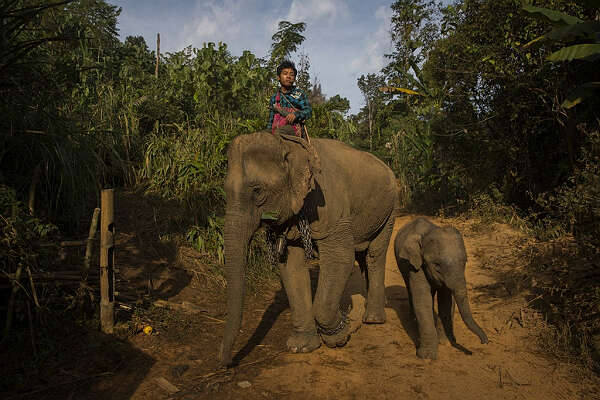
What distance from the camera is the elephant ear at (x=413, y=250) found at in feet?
14.1

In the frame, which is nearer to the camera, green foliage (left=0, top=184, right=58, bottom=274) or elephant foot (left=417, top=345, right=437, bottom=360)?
green foliage (left=0, top=184, right=58, bottom=274)

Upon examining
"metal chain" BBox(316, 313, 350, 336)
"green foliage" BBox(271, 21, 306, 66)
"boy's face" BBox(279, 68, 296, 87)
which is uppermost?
"green foliage" BBox(271, 21, 306, 66)

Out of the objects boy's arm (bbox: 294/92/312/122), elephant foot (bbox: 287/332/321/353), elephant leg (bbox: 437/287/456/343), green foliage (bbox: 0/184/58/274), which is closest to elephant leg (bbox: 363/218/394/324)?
elephant leg (bbox: 437/287/456/343)

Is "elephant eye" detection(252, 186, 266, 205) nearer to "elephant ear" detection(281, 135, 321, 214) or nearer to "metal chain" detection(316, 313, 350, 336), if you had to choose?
"elephant ear" detection(281, 135, 321, 214)

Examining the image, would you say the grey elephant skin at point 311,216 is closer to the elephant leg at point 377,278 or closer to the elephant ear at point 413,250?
the elephant leg at point 377,278

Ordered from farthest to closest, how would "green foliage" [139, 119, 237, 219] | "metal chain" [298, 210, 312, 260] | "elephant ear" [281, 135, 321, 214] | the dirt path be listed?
1. "green foliage" [139, 119, 237, 219]
2. "metal chain" [298, 210, 312, 260]
3. "elephant ear" [281, 135, 321, 214]
4. the dirt path

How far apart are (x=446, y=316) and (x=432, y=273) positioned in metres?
0.89

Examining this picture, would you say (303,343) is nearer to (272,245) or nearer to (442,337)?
(272,245)

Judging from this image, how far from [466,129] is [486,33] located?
2.44m

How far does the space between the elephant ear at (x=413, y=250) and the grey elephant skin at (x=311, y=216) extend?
1.91ft

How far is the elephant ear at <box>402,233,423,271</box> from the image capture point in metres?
4.31

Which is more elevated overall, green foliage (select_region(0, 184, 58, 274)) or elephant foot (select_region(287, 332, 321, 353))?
green foliage (select_region(0, 184, 58, 274))

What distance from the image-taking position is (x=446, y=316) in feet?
15.6

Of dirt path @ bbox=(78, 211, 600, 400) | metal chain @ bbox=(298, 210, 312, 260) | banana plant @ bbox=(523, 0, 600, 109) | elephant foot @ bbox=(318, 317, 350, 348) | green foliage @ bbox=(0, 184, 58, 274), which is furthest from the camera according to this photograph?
banana plant @ bbox=(523, 0, 600, 109)
